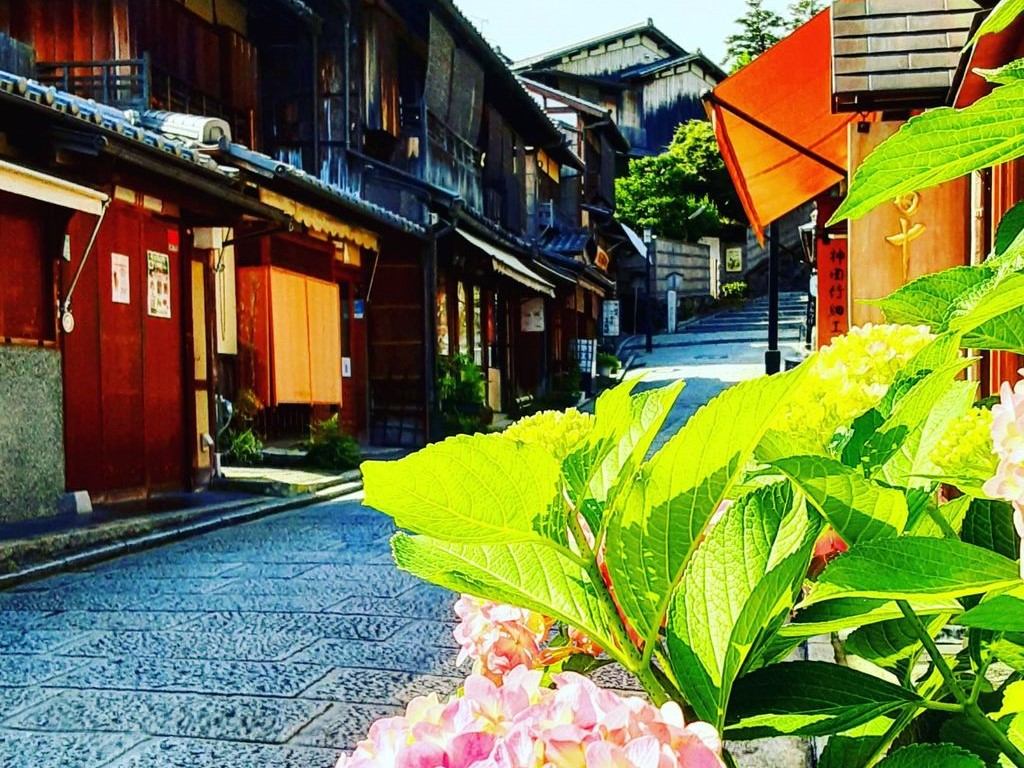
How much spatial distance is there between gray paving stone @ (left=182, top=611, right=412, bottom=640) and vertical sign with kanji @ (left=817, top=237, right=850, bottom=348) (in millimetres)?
6241

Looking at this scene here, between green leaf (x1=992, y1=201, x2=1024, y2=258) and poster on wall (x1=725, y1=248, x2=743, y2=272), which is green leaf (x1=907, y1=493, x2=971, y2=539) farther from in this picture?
poster on wall (x1=725, y1=248, x2=743, y2=272)

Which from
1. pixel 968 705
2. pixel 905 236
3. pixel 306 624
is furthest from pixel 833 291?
pixel 968 705

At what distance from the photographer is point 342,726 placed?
13.3 feet

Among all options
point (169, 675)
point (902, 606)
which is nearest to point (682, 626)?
point (902, 606)

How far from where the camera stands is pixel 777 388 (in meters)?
0.67

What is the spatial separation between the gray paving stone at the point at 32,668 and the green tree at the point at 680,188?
36.5 meters

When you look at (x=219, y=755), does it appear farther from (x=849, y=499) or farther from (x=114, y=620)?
(x=849, y=499)

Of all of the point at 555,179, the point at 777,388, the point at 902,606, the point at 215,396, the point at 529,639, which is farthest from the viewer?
the point at 555,179

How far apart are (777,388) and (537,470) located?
175 millimetres

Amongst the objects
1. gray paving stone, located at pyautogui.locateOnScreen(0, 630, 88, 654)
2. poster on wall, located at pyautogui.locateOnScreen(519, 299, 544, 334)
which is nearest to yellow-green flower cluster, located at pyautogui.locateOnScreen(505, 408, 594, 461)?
gray paving stone, located at pyautogui.locateOnScreen(0, 630, 88, 654)

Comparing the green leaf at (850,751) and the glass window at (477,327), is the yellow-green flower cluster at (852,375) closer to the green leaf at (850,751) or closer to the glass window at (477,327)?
the green leaf at (850,751)

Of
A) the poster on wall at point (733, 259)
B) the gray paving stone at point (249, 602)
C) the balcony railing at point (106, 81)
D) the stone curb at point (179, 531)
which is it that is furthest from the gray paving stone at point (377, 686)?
the poster on wall at point (733, 259)

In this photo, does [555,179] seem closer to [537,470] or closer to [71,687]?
[71,687]

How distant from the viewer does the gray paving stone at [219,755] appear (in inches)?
144
